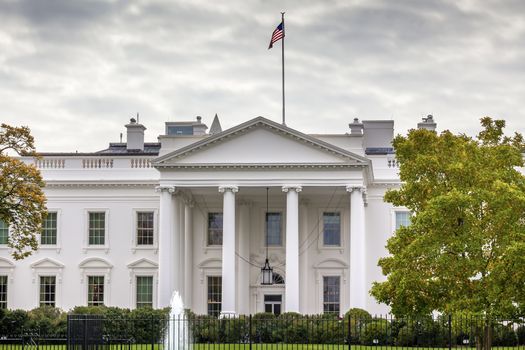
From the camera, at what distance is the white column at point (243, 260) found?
6000cm

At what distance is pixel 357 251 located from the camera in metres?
54.2

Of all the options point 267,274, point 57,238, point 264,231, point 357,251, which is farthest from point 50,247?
point 357,251

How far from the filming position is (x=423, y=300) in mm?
36062

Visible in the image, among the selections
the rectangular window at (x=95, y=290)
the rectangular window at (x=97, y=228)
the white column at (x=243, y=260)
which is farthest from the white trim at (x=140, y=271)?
the white column at (x=243, y=260)

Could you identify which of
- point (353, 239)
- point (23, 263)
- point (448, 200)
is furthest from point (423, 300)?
point (23, 263)

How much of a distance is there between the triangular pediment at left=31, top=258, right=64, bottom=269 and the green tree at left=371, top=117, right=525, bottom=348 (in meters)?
28.3

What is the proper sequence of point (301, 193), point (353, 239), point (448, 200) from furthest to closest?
point (301, 193) < point (353, 239) < point (448, 200)

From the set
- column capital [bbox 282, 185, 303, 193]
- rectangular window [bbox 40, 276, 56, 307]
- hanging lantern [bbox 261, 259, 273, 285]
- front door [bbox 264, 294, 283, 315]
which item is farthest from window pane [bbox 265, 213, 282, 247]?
A: rectangular window [bbox 40, 276, 56, 307]

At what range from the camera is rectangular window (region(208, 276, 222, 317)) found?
199ft

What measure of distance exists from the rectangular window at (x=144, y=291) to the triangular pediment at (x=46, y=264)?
4566 mm

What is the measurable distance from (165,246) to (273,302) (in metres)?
8.82

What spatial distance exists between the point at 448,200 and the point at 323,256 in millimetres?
25818

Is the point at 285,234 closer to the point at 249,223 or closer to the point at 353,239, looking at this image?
the point at 249,223

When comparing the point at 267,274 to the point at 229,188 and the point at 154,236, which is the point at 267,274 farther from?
the point at 154,236
